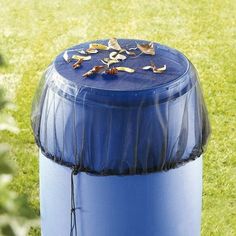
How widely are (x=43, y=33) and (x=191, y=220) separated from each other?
16.0 feet

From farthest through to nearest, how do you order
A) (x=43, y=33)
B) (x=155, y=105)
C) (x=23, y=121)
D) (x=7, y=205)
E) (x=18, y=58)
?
1. (x=43, y=33)
2. (x=18, y=58)
3. (x=23, y=121)
4. (x=155, y=105)
5. (x=7, y=205)

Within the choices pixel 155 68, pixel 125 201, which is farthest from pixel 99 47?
pixel 125 201

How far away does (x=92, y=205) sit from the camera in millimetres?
2932

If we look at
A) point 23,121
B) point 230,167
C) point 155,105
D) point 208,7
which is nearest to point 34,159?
point 23,121

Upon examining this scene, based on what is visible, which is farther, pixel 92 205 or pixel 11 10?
pixel 11 10

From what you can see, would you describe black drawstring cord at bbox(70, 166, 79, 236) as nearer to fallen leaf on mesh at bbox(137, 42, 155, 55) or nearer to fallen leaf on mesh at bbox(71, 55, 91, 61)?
fallen leaf on mesh at bbox(71, 55, 91, 61)

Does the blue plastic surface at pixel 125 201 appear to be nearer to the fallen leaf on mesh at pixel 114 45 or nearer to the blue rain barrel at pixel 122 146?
the blue rain barrel at pixel 122 146

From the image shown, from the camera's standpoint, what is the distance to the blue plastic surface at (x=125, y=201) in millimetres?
2883

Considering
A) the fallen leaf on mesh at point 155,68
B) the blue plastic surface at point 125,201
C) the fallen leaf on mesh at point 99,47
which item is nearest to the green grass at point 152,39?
the blue plastic surface at point 125,201

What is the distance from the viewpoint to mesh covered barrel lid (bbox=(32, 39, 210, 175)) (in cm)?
275

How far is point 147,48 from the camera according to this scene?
127 inches

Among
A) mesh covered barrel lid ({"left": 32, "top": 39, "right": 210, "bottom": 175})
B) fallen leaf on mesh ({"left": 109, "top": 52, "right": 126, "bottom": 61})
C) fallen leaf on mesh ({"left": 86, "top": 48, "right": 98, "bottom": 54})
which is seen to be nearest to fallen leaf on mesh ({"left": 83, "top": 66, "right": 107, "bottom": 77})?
mesh covered barrel lid ({"left": 32, "top": 39, "right": 210, "bottom": 175})

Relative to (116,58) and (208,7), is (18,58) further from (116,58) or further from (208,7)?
(116,58)

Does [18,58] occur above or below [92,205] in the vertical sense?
below
